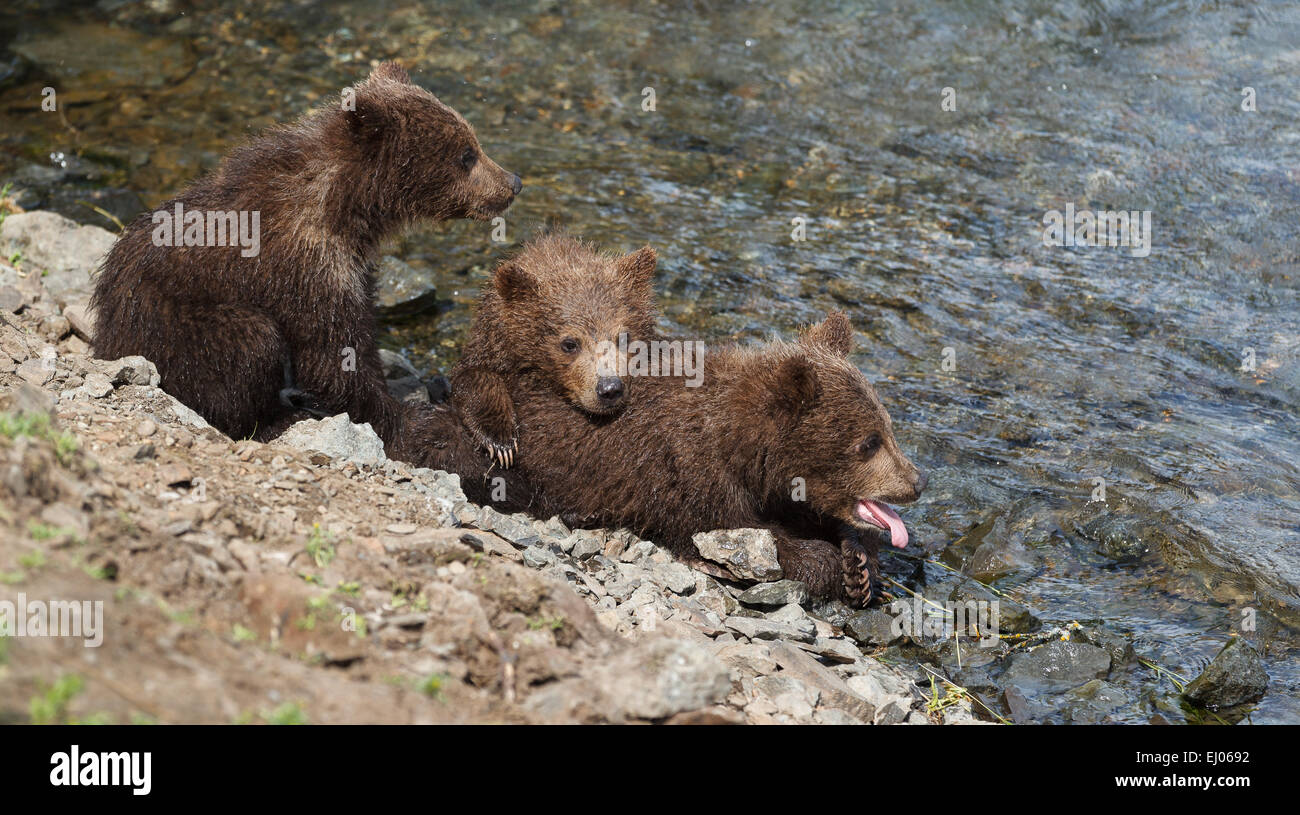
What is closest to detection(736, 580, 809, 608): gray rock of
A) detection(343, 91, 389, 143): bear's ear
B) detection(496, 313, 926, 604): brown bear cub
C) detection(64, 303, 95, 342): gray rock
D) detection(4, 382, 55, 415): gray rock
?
detection(496, 313, 926, 604): brown bear cub

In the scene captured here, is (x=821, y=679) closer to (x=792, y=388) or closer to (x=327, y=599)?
(x=792, y=388)

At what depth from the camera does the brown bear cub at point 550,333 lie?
876 cm

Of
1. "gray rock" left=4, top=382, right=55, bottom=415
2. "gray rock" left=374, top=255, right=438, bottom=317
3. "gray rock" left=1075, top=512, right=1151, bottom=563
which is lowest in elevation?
"gray rock" left=1075, top=512, right=1151, bottom=563

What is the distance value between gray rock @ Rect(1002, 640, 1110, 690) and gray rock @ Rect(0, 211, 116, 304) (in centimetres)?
820

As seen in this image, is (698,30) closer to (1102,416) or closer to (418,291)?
(418,291)

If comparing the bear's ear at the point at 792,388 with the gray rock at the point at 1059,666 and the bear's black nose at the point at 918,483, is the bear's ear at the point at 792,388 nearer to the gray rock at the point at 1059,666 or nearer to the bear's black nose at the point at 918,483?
the bear's black nose at the point at 918,483

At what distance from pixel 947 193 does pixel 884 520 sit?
20.1 feet

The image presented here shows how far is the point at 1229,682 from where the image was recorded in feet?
23.2

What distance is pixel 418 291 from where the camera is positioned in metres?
11.4

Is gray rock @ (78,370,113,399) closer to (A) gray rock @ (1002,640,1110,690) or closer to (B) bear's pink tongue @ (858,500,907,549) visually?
(B) bear's pink tongue @ (858,500,907,549)

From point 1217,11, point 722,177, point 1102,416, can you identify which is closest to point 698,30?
point 722,177

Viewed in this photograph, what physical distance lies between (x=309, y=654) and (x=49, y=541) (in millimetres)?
1139

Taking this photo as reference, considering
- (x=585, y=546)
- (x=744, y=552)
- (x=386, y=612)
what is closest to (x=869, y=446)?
(x=744, y=552)

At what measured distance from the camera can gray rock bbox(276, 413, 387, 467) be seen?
7.75 meters
